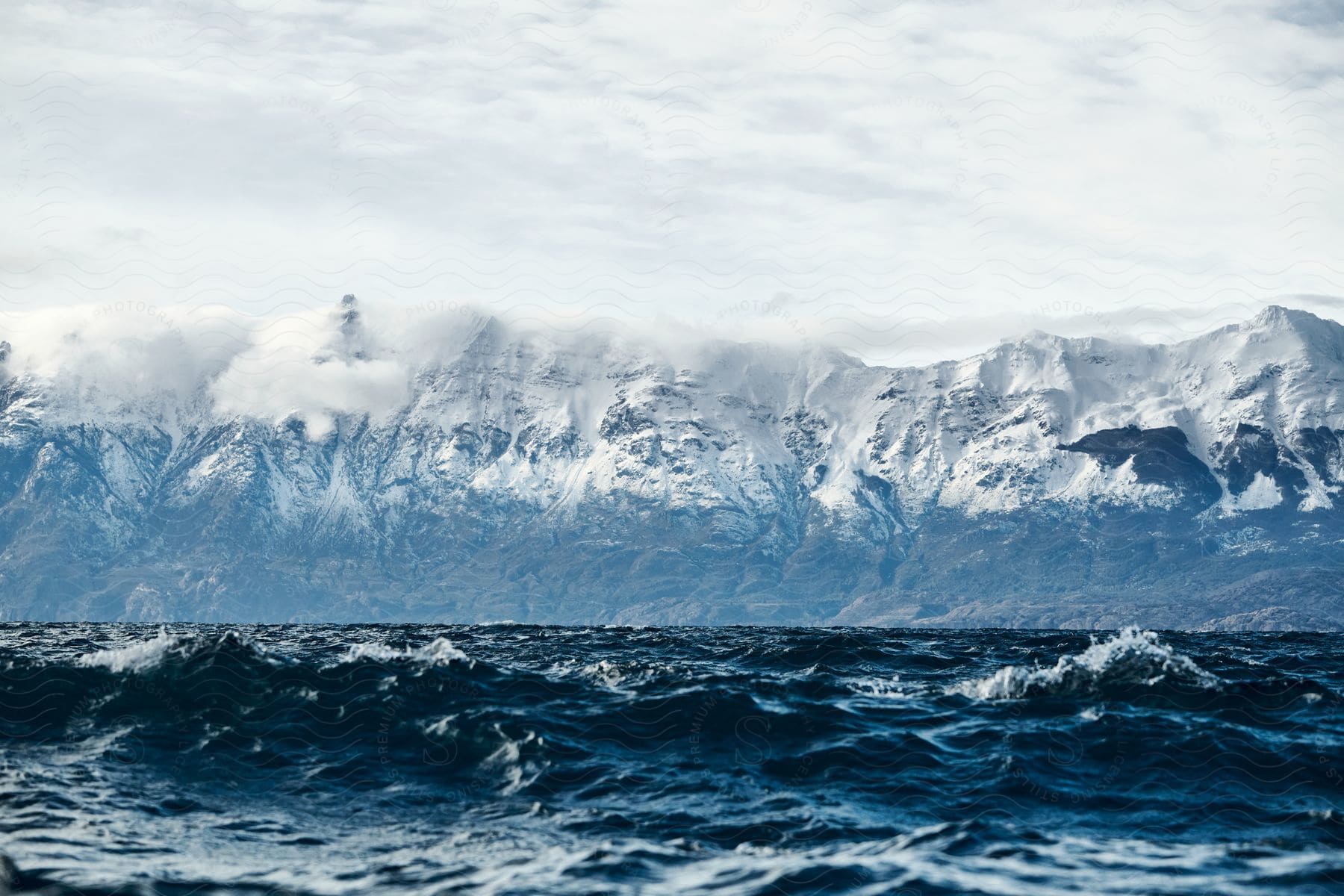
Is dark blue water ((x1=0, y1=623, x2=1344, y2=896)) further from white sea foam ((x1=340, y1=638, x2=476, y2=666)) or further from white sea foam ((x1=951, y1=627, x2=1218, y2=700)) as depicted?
white sea foam ((x1=340, y1=638, x2=476, y2=666))

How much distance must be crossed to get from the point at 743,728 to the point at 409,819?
12.0m

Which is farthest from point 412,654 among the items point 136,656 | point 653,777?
point 653,777

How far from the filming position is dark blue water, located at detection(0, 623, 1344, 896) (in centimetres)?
2748

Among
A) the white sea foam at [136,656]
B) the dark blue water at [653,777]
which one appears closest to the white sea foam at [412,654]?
the dark blue water at [653,777]

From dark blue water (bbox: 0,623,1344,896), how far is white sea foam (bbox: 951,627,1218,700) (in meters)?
0.20

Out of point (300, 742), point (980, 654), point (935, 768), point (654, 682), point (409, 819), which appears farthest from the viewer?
point (980, 654)

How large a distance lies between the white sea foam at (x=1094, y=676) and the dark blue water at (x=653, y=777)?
0.20m

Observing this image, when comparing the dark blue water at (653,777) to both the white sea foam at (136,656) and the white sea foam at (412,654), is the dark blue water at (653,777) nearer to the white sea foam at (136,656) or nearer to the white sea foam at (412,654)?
the white sea foam at (136,656)

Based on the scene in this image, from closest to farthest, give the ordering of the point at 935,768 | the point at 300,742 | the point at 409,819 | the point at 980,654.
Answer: the point at 409,819
the point at 935,768
the point at 300,742
the point at 980,654

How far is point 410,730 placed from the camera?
40219 mm

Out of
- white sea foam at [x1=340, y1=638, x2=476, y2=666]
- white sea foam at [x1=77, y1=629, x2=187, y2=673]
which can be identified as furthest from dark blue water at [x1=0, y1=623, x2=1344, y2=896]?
white sea foam at [x1=340, y1=638, x2=476, y2=666]

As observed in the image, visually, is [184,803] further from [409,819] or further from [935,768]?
[935,768]

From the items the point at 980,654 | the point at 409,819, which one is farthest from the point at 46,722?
the point at 980,654

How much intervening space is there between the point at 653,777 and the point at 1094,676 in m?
21.1
